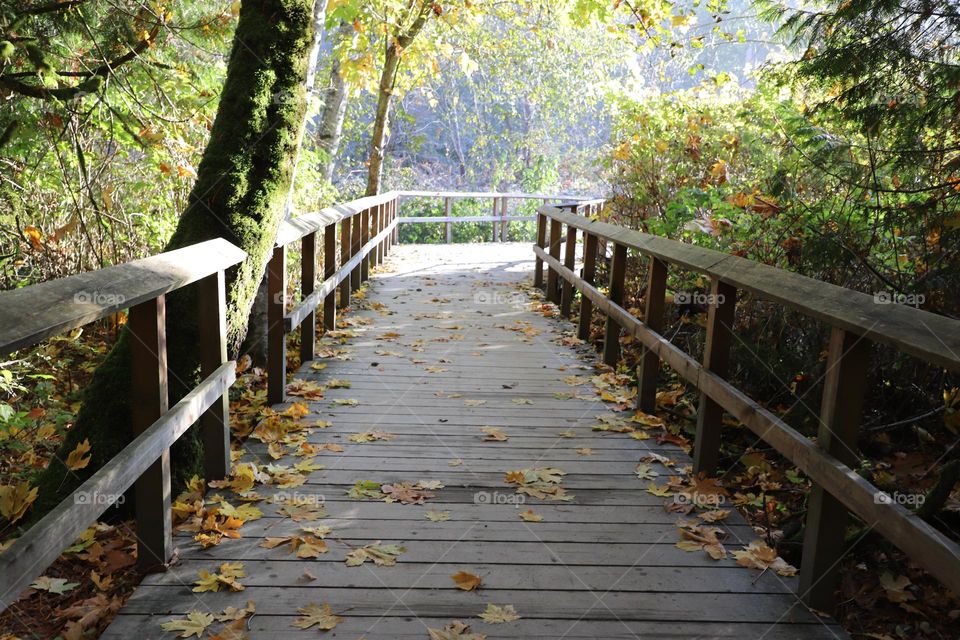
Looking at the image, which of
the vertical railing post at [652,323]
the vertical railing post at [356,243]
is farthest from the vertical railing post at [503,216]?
the vertical railing post at [652,323]

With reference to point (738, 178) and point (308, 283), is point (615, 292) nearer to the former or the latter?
point (308, 283)

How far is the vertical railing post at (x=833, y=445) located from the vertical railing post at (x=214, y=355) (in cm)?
273

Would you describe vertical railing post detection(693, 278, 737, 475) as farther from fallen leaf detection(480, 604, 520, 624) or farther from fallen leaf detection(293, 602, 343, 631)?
fallen leaf detection(293, 602, 343, 631)

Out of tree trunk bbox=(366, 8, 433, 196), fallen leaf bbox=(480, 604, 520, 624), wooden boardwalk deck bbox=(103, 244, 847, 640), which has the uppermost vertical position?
tree trunk bbox=(366, 8, 433, 196)

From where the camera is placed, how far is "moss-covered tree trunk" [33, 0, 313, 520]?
14.0ft

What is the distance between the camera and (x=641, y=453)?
4.90 m

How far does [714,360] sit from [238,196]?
2.87 metres

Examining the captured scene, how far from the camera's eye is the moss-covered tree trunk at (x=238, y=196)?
4.28 metres

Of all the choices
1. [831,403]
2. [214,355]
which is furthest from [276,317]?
[831,403]

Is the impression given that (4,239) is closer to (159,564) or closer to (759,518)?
(159,564)

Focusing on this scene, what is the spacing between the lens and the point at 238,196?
4902 millimetres

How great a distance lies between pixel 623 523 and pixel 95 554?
7.98ft

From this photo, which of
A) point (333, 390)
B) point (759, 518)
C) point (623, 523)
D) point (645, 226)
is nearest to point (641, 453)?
point (759, 518)

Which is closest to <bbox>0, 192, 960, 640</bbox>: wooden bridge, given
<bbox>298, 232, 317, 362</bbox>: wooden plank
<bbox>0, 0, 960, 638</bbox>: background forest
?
<bbox>298, 232, 317, 362</bbox>: wooden plank
